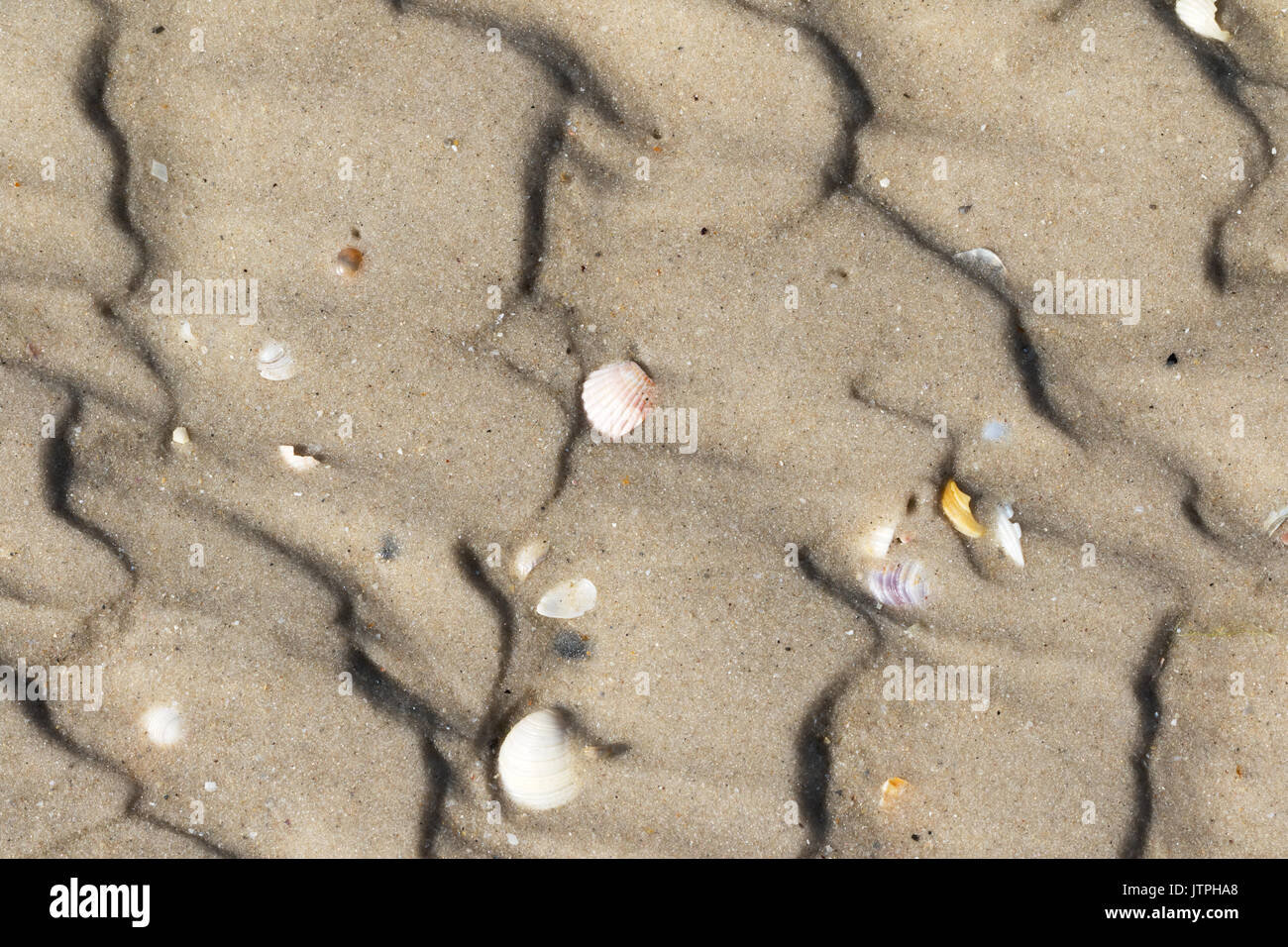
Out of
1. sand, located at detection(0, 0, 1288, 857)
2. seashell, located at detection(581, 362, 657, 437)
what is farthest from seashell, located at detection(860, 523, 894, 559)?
seashell, located at detection(581, 362, 657, 437)

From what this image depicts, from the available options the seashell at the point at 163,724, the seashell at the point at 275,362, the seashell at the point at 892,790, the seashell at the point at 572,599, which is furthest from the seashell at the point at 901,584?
the seashell at the point at 163,724

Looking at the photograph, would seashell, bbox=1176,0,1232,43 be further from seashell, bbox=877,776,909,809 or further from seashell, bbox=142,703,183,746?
seashell, bbox=142,703,183,746

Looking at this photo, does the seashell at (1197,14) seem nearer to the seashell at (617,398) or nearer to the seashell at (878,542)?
the seashell at (878,542)

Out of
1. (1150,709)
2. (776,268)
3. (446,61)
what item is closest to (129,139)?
(446,61)

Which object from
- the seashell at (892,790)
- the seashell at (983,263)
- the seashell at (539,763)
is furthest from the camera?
the seashell at (983,263)
